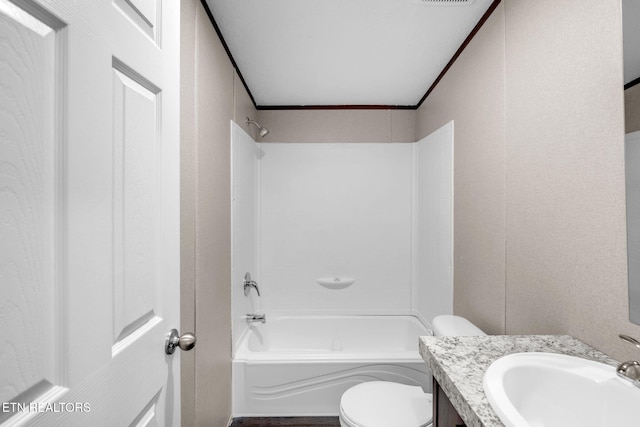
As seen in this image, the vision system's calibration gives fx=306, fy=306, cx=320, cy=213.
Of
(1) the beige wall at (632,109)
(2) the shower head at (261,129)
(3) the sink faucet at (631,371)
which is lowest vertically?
(3) the sink faucet at (631,371)

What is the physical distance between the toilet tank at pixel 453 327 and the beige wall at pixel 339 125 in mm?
1854

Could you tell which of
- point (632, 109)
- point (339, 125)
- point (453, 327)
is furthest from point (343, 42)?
point (453, 327)

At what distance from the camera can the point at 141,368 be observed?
70 centimetres

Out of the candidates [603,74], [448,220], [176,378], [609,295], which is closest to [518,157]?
[603,74]

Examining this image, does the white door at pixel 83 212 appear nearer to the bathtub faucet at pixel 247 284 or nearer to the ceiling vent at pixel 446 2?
the ceiling vent at pixel 446 2

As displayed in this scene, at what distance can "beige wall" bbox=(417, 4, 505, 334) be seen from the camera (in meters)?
1.51

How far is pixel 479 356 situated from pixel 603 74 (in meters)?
0.94

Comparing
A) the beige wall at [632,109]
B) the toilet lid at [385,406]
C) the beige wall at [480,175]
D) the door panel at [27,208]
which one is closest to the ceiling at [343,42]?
the beige wall at [480,175]

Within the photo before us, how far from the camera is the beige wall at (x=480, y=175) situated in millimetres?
1515

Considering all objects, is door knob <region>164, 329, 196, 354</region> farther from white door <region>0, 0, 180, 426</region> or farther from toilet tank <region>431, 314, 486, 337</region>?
toilet tank <region>431, 314, 486, 337</region>

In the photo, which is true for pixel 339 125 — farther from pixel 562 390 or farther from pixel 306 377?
pixel 562 390

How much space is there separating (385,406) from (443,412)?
74 centimetres

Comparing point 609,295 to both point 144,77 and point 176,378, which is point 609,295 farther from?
point 144,77

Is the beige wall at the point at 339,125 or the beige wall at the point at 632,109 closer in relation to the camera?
the beige wall at the point at 632,109
